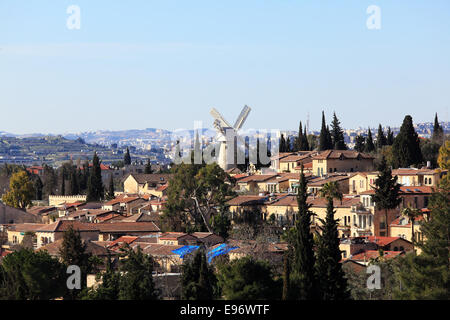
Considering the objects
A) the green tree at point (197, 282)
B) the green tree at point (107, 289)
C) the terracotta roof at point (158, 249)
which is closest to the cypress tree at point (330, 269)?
the green tree at point (197, 282)

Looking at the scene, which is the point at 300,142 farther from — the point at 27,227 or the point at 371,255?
the point at 371,255

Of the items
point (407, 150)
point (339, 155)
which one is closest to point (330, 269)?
point (407, 150)

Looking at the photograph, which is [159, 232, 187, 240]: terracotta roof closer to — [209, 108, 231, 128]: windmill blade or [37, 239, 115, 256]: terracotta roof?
[37, 239, 115, 256]: terracotta roof

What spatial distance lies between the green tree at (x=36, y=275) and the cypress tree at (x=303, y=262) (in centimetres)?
1055

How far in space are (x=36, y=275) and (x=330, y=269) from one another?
13.5 meters

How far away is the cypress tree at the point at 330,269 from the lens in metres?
40.0

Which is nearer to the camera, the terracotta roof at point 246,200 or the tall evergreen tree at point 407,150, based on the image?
the terracotta roof at point 246,200

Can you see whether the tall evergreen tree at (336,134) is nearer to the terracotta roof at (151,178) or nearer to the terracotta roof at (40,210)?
the terracotta roof at (151,178)

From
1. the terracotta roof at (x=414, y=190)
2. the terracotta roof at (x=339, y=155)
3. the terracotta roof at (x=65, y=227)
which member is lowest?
the terracotta roof at (x=65, y=227)

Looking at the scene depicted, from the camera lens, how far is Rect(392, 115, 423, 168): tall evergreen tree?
223 ft

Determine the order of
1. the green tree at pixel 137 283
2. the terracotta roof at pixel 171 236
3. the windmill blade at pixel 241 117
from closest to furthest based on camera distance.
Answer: the green tree at pixel 137 283 → the terracotta roof at pixel 171 236 → the windmill blade at pixel 241 117

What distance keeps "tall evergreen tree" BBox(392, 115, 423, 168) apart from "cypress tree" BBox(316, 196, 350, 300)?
87.1 ft

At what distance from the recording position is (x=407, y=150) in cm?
6844

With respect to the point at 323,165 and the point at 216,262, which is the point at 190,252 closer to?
the point at 216,262
